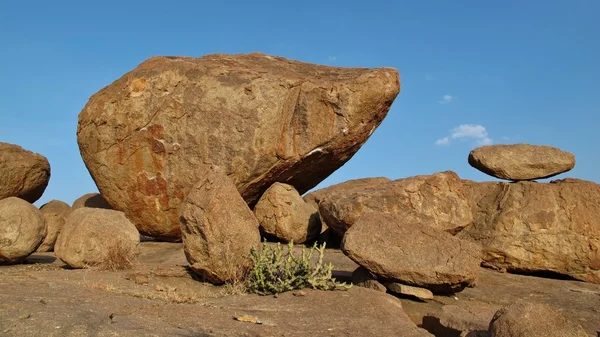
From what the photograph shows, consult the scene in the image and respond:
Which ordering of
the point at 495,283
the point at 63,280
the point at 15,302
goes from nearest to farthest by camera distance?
the point at 15,302
the point at 63,280
the point at 495,283

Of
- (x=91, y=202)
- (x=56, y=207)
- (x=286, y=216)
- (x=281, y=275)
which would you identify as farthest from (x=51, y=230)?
(x=281, y=275)

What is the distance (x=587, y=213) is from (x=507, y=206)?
4.94 ft

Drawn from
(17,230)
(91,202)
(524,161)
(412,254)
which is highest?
(524,161)

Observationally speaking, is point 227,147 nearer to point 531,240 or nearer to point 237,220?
point 237,220

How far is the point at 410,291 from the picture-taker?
26.7 ft

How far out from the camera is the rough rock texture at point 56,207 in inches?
619

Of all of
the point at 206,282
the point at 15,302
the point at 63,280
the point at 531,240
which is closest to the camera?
the point at 15,302

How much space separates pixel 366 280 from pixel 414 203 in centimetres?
302

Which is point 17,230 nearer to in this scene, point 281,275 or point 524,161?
point 281,275

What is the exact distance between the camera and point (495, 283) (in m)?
10.0

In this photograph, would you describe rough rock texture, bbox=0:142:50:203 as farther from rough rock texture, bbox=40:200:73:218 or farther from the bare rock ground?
the bare rock ground

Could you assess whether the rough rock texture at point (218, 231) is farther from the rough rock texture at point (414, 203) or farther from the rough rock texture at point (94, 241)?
the rough rock texture at point (414, 203)

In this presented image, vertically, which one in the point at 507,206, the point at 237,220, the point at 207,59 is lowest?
the point at 237,220

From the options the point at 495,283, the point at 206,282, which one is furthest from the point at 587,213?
the point at 206,282
